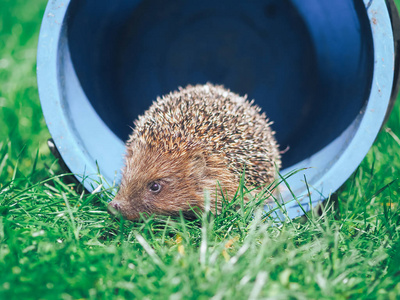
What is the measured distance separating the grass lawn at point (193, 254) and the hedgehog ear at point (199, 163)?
463 millimetres

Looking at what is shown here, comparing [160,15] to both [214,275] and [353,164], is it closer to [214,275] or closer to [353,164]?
[353,164]

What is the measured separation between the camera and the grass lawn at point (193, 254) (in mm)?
1977

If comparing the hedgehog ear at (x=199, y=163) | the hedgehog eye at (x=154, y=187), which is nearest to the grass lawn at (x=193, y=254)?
the hedgehog eye at (x=154, y=187)

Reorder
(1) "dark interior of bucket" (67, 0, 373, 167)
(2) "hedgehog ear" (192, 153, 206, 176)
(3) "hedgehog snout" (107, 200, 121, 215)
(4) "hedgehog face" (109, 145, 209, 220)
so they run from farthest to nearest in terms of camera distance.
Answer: (1) "dark interior of bucket" (67, 0, 373, 167)
(2) "hedgehog ear" (192, 153, 206, 176)
(4) "hedgehog face" (109, 145, 209, 220)
(3) "hedgehog snout" (107, 200, 121, 215)

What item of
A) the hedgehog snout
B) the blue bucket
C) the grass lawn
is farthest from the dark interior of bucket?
the hedgehog snout

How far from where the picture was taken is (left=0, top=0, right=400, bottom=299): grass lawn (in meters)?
1.98

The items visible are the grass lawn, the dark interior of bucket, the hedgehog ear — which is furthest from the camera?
the dark interior of bucket

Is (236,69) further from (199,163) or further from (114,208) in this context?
(114,208)

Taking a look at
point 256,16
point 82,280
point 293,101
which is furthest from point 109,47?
point 82,280

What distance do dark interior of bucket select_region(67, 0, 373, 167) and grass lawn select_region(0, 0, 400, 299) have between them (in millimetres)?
1076

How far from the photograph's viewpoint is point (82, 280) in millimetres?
2021

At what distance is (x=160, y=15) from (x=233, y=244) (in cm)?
280

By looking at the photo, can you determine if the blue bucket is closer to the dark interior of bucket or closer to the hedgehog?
the dark interior of bucket

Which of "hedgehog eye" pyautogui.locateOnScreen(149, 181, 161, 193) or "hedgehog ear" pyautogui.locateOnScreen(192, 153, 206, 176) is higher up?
"hedgehog eye" pyautogui.locateOnScreen(149, 181, 161, 193)
